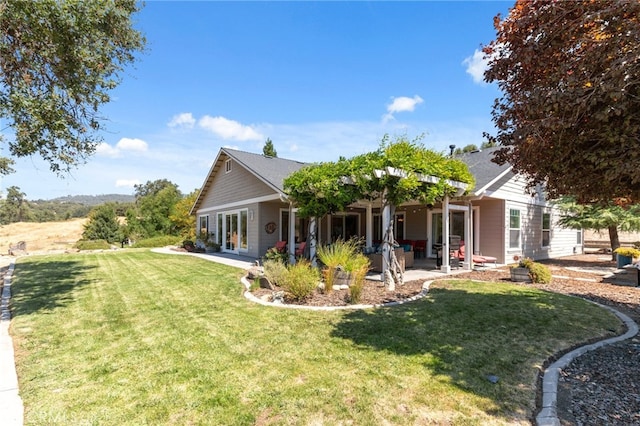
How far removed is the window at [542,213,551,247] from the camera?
15.3 metres

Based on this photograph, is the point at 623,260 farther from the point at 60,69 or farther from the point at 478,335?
the point at 60,69

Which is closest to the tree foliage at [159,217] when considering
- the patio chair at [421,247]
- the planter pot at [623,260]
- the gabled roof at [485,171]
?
the patio chair at [421,247]

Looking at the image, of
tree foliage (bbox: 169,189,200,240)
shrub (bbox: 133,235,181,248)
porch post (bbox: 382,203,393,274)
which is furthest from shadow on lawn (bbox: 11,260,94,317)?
tree foliage (bbox: 169,189,200,240)

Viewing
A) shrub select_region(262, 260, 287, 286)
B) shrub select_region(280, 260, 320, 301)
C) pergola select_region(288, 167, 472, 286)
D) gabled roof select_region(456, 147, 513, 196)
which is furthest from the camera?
gabled roof select_region(456, 147, 513, 196)

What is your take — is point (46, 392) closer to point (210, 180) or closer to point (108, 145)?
point (108, 145)

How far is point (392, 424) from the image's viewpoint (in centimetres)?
260

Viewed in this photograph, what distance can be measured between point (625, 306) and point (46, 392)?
916 centimetres

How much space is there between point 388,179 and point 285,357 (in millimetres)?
5211

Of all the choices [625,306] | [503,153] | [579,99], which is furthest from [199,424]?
[625,306]

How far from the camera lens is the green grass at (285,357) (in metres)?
2.82

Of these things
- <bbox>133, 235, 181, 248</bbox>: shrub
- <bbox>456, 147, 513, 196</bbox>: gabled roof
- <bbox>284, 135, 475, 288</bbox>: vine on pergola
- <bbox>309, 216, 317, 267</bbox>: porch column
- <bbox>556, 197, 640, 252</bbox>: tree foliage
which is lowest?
<bbox>133, 235, 181, 248</bbox>: shrub

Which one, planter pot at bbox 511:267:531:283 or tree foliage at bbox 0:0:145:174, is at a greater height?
tree foliage at bbox 0:0:145:174

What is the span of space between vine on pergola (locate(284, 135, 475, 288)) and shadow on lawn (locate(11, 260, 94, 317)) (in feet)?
20.3

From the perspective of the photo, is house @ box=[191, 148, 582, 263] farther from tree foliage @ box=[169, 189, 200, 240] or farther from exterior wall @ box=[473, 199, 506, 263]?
tree foliage @ box=[169, 189, 200, 240]
